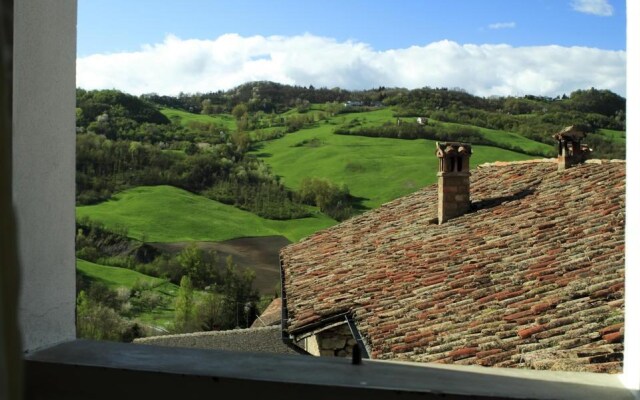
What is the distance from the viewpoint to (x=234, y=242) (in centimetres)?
2638

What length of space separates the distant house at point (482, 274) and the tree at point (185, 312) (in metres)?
9.13

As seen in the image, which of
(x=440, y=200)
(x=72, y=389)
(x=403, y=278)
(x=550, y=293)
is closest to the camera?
(x=72, y=389)

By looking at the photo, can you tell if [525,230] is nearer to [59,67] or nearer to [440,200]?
[440,200]

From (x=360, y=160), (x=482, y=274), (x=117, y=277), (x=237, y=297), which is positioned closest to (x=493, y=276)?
(x=482, y=274)

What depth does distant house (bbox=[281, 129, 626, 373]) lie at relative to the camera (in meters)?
4.34

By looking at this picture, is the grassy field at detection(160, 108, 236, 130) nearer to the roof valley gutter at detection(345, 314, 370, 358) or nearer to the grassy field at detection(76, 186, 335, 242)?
the grassy field at detection(76, 186, 335, 242)

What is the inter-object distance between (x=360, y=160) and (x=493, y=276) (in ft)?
75.1

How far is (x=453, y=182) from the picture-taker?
8.09m

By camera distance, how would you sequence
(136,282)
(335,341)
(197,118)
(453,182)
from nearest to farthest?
(335,341) < (453,182) < (136,282) < (197,118)

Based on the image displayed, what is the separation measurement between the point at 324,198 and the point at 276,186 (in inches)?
108

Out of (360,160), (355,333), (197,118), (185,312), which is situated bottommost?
(185,312)

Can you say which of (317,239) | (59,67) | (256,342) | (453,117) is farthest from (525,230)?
(453,117)

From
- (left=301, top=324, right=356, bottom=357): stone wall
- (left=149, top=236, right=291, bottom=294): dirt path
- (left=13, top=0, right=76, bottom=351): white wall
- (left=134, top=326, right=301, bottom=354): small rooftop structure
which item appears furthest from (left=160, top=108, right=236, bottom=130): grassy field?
(left=13, top=0, right=76, bottom=351): white wall

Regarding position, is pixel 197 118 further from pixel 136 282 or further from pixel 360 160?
pixel 136 282
